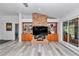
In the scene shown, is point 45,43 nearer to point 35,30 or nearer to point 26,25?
point 35,30

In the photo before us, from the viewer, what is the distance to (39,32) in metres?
12.8

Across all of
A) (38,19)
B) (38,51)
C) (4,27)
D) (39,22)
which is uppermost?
(38,19)

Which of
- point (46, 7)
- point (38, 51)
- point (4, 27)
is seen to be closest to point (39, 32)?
point (46, 7)

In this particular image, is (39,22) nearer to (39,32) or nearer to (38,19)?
(38,19)

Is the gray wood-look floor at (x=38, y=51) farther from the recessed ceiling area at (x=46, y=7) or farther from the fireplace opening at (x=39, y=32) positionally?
the fireplace opening at (x=39, y=32)

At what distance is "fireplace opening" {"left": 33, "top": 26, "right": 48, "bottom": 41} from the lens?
1262cm

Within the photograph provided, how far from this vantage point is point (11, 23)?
15.6 meters

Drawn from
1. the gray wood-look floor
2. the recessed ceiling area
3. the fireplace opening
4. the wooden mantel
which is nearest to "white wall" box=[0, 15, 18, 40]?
the wooden mantel

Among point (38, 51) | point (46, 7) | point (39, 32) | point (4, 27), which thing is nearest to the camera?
point (38, 51)

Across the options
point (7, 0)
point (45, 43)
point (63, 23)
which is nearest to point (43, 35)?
point (45, 43)

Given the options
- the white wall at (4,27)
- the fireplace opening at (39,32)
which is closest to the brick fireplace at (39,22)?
the fireplace opening at (39,32)

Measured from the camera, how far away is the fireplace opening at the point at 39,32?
12.6m

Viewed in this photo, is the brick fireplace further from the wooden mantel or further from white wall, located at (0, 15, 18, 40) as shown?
white wall, located at (0, 15, 18, 40)

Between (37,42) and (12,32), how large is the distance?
14.0ft
